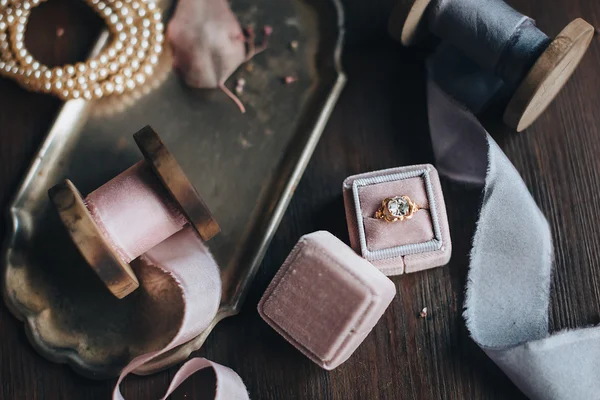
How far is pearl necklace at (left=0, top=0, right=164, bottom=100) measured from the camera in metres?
1.04

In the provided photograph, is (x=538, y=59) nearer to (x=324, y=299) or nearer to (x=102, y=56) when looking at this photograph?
(x=324, y=299)

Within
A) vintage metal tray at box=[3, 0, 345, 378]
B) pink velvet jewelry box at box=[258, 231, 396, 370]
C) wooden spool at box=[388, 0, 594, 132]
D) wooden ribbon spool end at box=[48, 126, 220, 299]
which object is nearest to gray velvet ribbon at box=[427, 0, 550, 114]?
wooden spool at box=[388, 0, 594, 132]

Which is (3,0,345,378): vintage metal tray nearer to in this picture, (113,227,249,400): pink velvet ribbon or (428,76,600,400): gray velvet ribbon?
(113,227,249,400): pink velvet ribbon

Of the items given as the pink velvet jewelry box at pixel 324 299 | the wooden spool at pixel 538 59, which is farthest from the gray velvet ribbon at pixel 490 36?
the pink velvet jewelry box at pixel 324 299

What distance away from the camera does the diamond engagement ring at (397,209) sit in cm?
95

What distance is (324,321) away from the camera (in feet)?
3.01

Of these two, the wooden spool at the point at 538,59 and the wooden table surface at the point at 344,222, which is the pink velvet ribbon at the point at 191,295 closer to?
the wooden table surface at the point at 344,222

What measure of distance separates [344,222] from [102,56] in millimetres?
448

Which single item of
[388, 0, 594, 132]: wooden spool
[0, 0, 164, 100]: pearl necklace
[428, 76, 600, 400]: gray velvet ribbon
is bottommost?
[428, 76, 600, 400]: gray velvet ribbon

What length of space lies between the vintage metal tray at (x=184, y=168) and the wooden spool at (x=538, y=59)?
4.6 inches

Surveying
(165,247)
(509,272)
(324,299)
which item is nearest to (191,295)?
(165,247)

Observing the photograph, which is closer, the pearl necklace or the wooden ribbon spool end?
the wooden ribbon spool end

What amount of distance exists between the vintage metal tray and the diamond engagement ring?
0.16 m

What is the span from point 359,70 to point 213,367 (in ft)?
1.65
